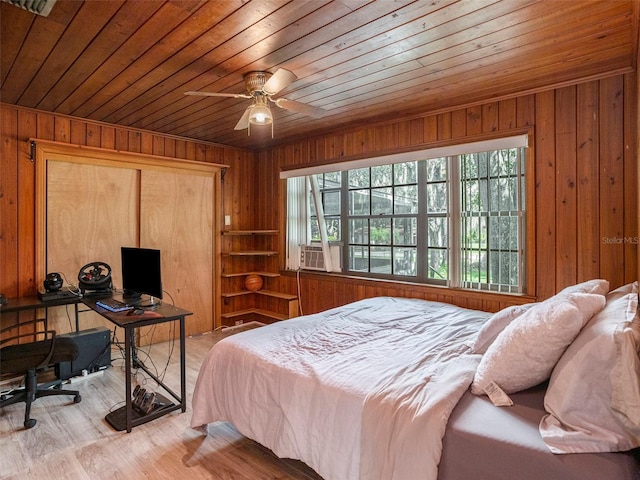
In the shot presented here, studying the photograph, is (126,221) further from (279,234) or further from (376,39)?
(376,39)

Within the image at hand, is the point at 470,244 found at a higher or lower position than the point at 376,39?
lower

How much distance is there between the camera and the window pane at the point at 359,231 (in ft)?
13.6

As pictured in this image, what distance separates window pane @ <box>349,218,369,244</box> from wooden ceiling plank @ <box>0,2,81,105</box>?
300 cm

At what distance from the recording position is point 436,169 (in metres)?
3.57

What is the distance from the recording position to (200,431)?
2.39m

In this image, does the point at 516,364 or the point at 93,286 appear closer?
the point at 516,364

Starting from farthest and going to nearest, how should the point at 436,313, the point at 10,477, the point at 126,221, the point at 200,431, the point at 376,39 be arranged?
the point at 126,221
the point at 436,313
the point at 200,431
the point at 376,39
the point at 10,477

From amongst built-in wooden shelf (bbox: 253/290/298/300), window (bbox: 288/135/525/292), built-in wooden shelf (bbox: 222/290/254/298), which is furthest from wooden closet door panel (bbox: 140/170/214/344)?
window (bbox: 288/135/525/292)

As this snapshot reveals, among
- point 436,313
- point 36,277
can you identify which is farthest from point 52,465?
point 436,313

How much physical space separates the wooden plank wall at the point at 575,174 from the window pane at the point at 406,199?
0.49 metres

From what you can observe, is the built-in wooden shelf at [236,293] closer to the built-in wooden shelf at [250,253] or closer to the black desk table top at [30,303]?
the built-in wooden shelf at [250,253]

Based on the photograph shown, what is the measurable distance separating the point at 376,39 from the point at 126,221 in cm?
322

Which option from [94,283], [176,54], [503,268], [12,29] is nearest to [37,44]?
[12,29]

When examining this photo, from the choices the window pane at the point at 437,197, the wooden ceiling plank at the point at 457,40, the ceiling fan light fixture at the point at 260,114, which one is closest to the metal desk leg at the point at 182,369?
the ceiling fan light fixture at the point at 260,114
